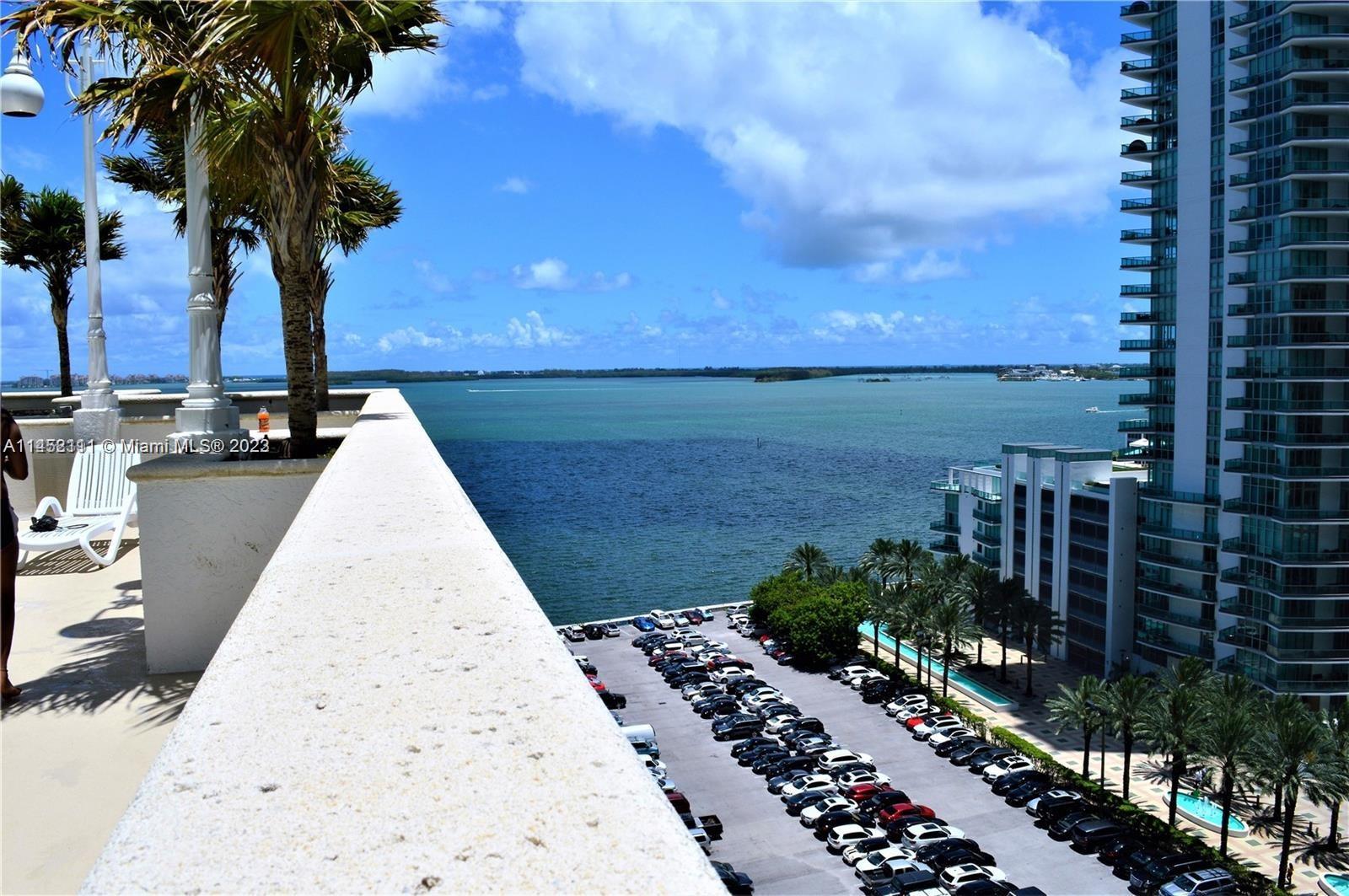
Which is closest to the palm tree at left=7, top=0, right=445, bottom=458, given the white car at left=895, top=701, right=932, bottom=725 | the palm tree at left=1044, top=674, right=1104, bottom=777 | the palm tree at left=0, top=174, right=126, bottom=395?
the palm tree at left=0, top=174, right=126, bottom=395

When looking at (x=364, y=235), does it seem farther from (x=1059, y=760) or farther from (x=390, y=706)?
(x=1059, y=760)

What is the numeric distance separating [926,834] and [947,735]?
1022 cm

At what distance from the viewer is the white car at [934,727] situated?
40719mm

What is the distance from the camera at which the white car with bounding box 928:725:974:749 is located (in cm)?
3959

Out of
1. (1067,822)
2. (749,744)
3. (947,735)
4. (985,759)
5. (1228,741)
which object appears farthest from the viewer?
(947,735)

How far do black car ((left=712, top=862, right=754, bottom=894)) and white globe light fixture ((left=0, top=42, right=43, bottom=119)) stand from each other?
23.6m

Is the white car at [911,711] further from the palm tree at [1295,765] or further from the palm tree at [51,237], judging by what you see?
the palm tree at [51,237]

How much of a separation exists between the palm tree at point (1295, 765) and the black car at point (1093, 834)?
4669mm

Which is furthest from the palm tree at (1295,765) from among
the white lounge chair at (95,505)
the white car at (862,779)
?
the white lounge chair at (95,505)

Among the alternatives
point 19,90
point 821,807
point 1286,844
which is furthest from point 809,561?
point 19,90

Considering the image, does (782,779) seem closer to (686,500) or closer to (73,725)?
(73,725)

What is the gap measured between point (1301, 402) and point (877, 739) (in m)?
25.0

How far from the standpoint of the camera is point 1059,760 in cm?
3847

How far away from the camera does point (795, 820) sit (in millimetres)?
33156
